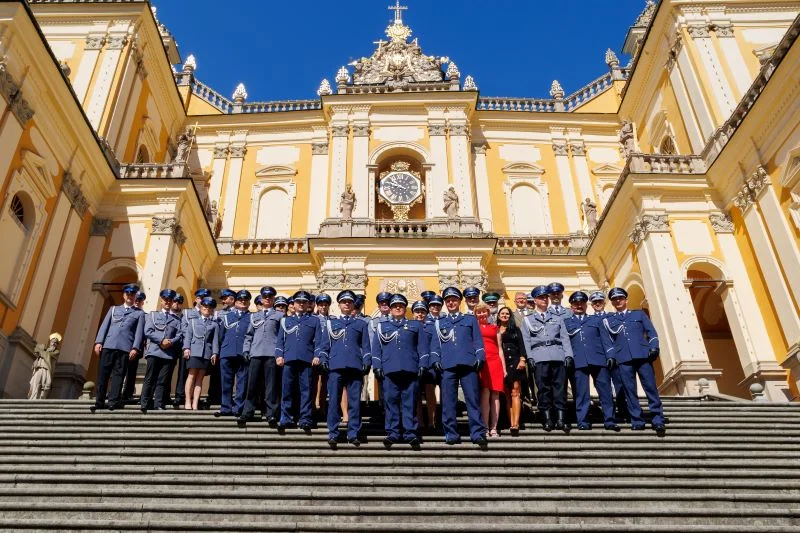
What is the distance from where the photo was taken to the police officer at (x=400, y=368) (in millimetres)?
6805

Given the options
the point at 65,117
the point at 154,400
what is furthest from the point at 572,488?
the point at 65,117

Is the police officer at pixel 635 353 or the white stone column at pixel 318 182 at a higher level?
the white stone column at pixel 318 182

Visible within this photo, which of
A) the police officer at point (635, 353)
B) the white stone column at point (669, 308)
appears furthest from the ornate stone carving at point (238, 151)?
the police officer at point (635, 353)

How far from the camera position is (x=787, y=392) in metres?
12.8

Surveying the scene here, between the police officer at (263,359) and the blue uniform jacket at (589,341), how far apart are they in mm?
3719

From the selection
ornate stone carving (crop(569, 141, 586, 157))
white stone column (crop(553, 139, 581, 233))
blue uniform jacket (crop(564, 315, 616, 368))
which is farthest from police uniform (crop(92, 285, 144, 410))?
ornate stone carving (crop(569, 141, 586, 157))

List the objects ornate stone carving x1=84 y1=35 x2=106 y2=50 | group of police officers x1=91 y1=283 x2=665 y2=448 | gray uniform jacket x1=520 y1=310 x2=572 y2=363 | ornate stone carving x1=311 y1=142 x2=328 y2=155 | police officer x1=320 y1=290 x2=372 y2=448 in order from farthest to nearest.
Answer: ornate stone carving x1=311 y1=142 x2=328 y2=155, ornate stone carving x1=84 y1=35 x2=106 y2=50, gray uniform jacket x1=520 y1=310 x2=572 y2=363, group of police officers x1=91 y1=283 x2=665 y2=448, police officer x1=320 y1=290 x2=372 y2=448

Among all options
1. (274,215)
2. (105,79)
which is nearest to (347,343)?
(105,79)

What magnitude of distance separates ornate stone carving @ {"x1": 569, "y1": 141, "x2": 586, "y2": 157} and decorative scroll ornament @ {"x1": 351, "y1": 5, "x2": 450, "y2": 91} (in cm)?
516

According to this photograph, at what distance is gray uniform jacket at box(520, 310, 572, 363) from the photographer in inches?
300

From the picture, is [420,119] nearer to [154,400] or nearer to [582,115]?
[582,115]

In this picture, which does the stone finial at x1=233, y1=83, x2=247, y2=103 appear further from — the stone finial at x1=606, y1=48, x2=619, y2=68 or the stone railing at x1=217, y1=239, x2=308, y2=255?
the stone finial at x1=606, y1=48, x2=619, y2=68

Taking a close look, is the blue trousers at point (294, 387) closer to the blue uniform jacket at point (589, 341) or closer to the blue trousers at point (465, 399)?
the blue trousers at point (465, 399)

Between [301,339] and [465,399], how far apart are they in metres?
2.13
